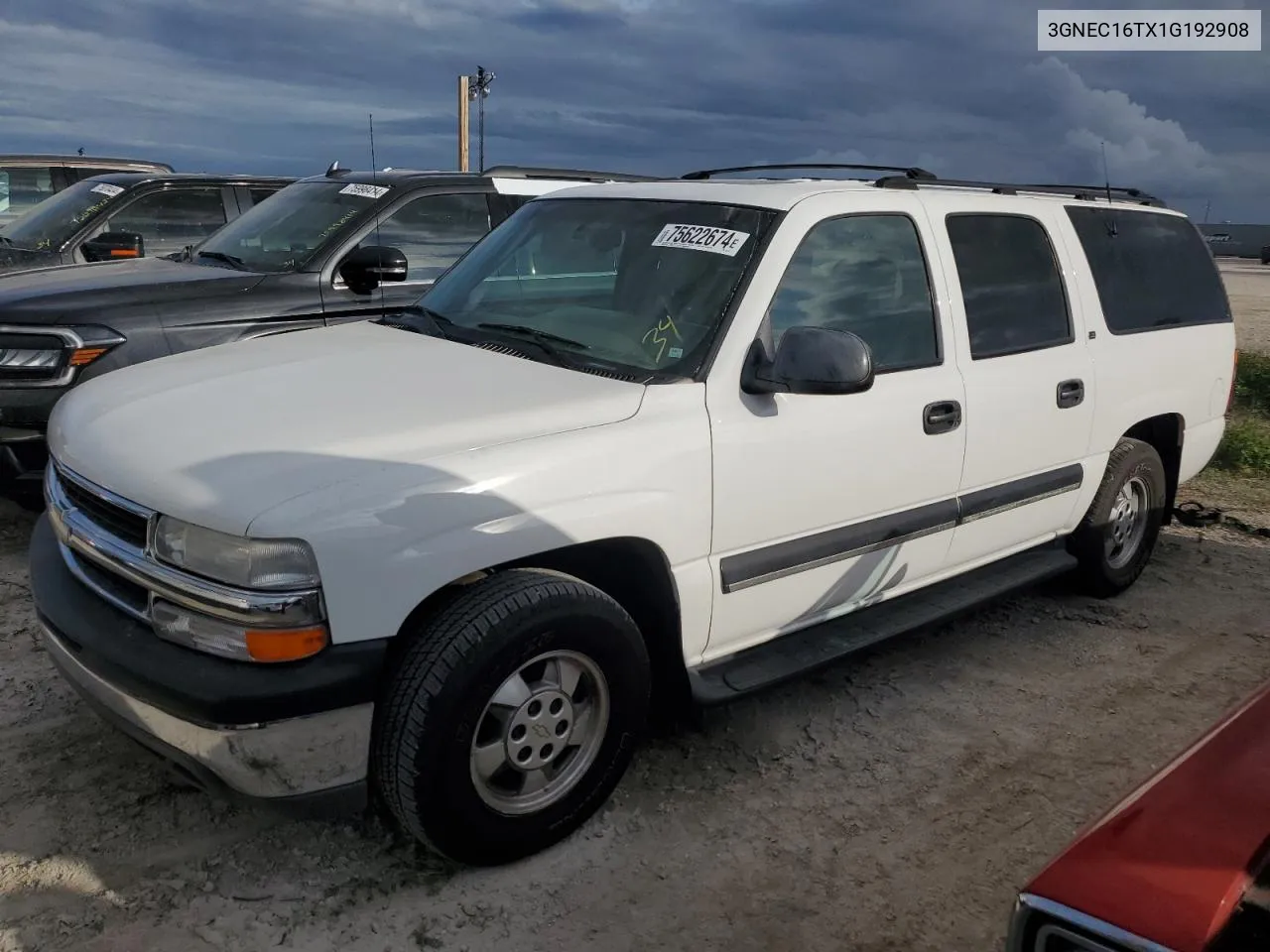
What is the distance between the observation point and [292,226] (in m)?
6.34

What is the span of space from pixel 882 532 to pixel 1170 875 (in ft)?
7.09

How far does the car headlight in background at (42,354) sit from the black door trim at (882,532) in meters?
3.51

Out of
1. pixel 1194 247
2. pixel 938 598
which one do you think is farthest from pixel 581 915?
pixel 1194 247

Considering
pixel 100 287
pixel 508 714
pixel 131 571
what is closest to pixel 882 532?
pixel 508 714

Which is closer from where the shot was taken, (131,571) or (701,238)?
(131,571)

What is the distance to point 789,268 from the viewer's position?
3.40 meters

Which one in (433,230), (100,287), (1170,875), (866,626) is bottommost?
(866,626)

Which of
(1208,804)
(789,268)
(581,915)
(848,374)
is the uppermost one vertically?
(789,268)

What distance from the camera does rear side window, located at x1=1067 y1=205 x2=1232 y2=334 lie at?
15.3 feet

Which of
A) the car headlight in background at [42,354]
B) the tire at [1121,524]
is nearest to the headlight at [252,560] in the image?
the car headlight in background at [42,354]

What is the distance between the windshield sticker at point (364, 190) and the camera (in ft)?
20.9

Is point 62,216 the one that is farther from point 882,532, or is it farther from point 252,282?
point 882,532

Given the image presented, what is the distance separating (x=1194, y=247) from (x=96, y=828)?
5367 millimetres

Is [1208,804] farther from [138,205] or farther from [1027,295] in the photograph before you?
[138,205]
